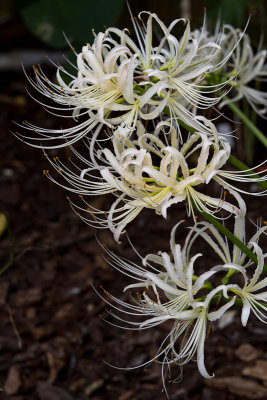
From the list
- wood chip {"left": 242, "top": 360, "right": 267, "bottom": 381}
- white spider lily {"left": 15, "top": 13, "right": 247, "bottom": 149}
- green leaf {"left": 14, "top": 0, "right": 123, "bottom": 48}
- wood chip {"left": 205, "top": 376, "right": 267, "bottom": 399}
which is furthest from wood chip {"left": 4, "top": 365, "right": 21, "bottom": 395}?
green leaf {"left": 14, "top": 0, "right": 123, "bottom": 48}

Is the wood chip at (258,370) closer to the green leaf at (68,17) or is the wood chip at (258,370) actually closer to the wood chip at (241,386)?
the wood chip at (241,386)

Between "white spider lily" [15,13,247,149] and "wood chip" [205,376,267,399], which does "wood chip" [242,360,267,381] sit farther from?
"white spider lily" [15,13,247,149]

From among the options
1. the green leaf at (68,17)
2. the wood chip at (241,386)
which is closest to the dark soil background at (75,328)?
the wood chip at (241,386)

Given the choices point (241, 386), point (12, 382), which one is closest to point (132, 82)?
point (241, 386)

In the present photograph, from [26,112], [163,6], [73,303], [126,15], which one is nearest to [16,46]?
[26,112]

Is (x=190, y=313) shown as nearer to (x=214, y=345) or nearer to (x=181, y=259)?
(x=181, y=259)
